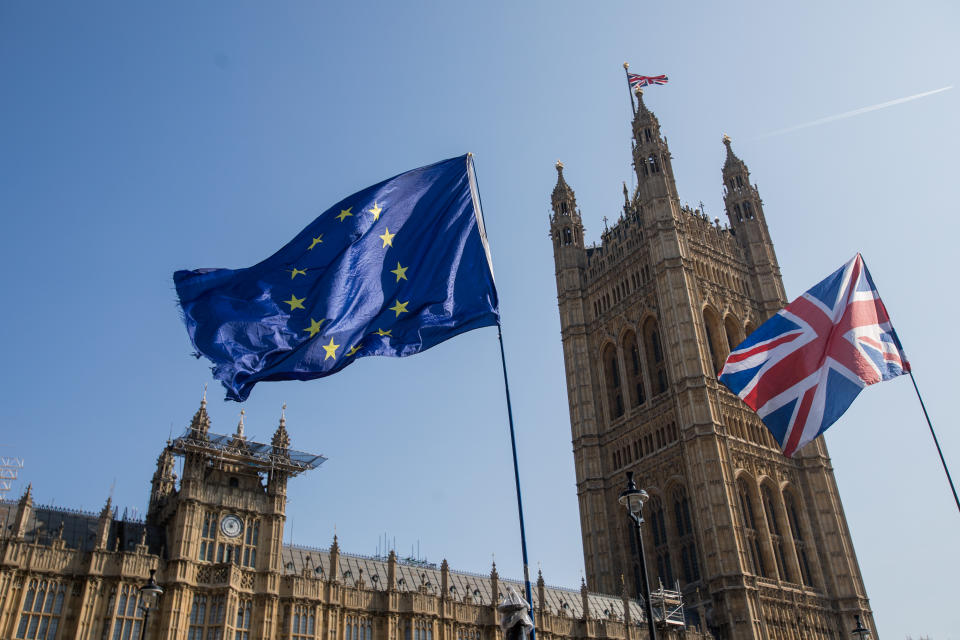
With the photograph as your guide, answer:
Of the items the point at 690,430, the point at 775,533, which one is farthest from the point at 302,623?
the point at 775,533

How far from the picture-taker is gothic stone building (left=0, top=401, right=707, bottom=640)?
128 ft

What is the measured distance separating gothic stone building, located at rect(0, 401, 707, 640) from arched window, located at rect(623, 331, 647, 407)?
34450mm

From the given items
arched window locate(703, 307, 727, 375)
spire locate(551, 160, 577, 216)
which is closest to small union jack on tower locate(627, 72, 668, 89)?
spire locate(551, 160, 577, 216)

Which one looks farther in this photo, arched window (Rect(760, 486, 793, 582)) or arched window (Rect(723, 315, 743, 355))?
arched window (Rect(723, 315, 743, 355))

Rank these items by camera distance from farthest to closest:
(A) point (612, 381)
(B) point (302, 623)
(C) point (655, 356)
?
1. (A) point (612, 381)
2. (C) point (655, 356)
3. (B) point (302, 623)

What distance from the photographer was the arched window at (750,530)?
223 ft

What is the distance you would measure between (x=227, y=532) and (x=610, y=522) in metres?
43.0

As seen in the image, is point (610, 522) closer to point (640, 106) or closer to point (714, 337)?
point (714, 337)

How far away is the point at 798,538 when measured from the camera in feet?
242

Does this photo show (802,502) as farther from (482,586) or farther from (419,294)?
(419,294)

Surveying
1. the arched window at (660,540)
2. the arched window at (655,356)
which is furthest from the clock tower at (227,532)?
the arched window at (655,356)

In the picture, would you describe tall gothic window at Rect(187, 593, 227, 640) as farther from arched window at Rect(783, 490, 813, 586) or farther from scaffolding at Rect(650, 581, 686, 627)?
arched window at Rect(783, 490, 813, 586)

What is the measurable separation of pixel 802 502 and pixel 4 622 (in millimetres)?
62823

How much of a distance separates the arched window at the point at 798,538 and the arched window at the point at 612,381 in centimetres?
1740
